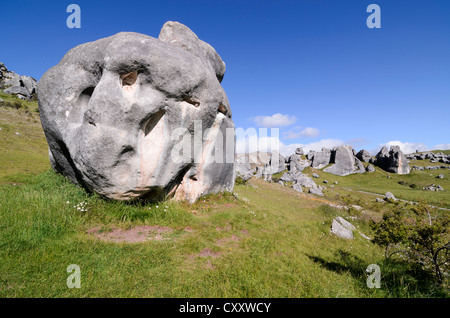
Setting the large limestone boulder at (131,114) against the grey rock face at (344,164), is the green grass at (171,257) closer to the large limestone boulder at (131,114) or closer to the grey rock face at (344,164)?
the large limestone boulder at (131,114)

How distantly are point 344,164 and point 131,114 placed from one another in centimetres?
8261

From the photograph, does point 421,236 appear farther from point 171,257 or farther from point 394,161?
point 394,161

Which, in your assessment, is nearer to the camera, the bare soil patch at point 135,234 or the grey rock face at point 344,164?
the bare soil patch at point 135,234

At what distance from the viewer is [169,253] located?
6.61m

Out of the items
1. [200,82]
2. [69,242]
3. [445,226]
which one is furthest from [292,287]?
[200,82]

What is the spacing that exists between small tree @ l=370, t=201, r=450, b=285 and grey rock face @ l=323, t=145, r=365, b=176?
3027 inches

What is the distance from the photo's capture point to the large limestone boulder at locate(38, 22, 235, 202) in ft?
27.2

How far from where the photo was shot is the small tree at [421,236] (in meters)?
5.33

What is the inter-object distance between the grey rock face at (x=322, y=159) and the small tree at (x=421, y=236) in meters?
82.6

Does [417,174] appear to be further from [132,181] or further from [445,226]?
[132,181]

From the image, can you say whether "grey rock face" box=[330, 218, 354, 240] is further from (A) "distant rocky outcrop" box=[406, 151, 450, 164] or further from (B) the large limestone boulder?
(A) "distant rocky outcrop" box=[406, 151, 450, 164]

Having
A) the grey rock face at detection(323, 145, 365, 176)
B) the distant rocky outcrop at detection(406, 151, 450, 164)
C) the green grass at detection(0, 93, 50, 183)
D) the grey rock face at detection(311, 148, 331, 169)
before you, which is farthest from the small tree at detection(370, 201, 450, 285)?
the distant rocky outcrop at detection(406, 151, 450, 164)

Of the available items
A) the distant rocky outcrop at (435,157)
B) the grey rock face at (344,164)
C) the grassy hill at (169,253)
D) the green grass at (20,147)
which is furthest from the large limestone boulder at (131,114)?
the distant rocky outcrop at (435,157)

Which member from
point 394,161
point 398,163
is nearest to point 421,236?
point 398,163
